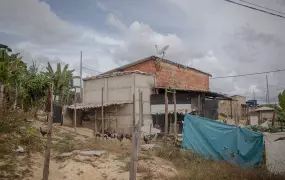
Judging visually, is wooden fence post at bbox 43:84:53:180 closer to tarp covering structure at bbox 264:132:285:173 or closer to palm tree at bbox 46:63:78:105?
tarp covering structure at bbox 264:132:285:173

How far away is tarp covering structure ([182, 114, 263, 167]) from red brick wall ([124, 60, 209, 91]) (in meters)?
9.84

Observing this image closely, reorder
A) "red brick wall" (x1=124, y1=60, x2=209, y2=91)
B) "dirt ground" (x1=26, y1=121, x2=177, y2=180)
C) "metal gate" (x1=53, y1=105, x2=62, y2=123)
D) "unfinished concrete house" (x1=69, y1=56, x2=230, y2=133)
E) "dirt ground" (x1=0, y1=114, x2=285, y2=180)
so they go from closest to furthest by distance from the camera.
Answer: "dirt ground" (x1=0, y1=114, x2=285, y2=180) < "dirt ground" (x1=26, y1=121, x2=177, y2=180) < "unfinished concrete house" (x1=69, y1=56, x2=230, y2=133) < "metal gate" (x1=53, y1=105, x2=62, y2=123) < "red brick wall" (x1=124, y1=60, x2=209, y2=91)

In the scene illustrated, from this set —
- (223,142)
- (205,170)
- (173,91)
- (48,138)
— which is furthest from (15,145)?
(173,91)

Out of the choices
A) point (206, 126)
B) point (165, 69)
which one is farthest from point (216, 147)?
point (165, 69)

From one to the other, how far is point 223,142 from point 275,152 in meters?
2.00

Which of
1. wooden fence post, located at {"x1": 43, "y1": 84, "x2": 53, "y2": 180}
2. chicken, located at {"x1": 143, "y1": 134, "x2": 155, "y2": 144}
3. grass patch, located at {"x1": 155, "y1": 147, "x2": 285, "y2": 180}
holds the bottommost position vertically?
grass patch, located at {"x1": 155, "y1": 147, "x2": 285, "y2": 180}

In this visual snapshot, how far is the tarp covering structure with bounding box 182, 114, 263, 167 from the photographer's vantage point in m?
10.4

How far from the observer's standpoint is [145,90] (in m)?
19.4

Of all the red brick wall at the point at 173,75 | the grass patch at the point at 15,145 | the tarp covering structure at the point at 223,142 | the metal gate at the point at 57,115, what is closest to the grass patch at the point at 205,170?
the tarp covering structure at the point at 223,142

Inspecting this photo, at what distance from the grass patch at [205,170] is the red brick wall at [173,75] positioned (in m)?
10.7

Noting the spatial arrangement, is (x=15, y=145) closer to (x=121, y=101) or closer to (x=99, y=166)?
(x=99, y=166)

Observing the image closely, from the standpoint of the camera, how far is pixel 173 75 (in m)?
22.9

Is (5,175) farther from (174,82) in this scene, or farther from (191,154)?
(174,82)

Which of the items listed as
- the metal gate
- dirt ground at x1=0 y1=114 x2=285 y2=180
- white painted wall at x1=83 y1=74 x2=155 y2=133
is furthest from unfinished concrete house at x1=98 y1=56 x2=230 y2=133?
dirt ground at x1=0 y1=114 x2=285 y2=180
